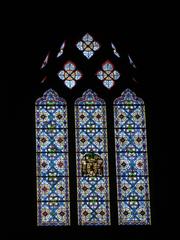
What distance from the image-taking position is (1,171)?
19078 mm

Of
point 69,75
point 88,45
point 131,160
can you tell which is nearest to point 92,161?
point 131,160

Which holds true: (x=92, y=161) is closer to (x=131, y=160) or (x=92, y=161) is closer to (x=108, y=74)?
(x=131, y=160)

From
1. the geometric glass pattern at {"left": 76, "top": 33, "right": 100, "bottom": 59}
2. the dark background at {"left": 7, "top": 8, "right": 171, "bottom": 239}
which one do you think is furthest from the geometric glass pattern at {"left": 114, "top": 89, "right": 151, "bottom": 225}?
the geometric glass pattern at {"left": 76, "top": 33, "right": 100, "bottom": 59}

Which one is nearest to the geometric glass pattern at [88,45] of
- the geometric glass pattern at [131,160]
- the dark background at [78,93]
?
the dark background at [78,93]

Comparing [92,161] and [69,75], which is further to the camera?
[69,75]

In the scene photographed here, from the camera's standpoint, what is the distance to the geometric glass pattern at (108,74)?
65.6 feet

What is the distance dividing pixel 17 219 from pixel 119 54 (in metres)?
2.88

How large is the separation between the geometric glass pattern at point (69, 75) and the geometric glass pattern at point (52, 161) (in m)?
0.26

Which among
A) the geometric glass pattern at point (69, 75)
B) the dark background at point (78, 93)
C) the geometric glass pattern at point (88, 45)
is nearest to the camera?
the dark background at point (78, 93)

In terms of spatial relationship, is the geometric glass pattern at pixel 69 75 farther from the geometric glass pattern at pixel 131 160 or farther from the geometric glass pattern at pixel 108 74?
the geometric glass pattern at pixel 131 160


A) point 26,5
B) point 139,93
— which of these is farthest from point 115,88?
point 26,5

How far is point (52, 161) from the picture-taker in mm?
19406

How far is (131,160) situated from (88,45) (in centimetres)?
182

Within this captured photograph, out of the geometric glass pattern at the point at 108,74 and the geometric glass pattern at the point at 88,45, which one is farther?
the geometric glass pattern at the point at 88,45
